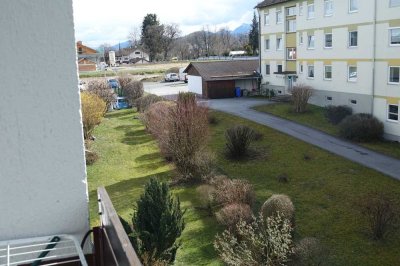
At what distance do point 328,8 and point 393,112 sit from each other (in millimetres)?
12085

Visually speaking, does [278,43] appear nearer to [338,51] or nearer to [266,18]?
[266,18]

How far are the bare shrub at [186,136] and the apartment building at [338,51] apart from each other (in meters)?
14.3

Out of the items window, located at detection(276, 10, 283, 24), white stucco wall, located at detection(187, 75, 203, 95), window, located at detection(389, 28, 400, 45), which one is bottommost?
white stucco wall, located at detection(187, 75, 203, 95)

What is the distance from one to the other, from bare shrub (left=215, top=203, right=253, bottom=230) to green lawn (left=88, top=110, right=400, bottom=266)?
1.79 ft

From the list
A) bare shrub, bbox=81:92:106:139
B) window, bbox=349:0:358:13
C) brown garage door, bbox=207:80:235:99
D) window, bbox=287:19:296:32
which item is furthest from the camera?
brown garage door, bbox=207:80:235:99

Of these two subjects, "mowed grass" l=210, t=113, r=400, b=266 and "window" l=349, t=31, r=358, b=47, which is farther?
"window" l=349, t=31, r=358, b=47

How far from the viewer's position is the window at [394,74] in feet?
95.7

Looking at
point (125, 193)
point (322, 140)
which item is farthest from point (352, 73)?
point (125, 193)

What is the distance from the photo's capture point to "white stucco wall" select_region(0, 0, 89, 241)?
9.41 feet

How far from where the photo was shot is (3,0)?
9.27 feet

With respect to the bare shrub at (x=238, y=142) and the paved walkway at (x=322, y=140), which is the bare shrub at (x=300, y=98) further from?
the bare shrub at (x=238, y=142)

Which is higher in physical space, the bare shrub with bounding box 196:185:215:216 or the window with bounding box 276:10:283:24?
the window with bounding box 276:10:283:24

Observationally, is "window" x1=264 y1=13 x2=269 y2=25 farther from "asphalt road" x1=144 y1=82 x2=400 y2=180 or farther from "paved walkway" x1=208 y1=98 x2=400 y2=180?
"paved walkway" x1=208 y1=98 x2=400 y2=180

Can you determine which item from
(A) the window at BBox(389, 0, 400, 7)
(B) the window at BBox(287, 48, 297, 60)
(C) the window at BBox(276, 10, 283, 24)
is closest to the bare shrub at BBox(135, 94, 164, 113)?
(B) the window at BBox(287, 48, 297, 60)
